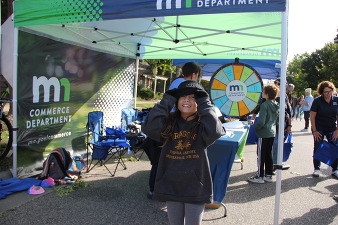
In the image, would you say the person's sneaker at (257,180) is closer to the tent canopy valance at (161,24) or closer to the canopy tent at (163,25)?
the canopy tent at (163,25)

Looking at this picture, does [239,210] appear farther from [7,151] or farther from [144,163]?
[7,151]

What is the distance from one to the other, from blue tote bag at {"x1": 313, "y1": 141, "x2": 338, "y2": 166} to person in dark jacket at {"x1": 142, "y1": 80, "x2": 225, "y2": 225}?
325 centimetres

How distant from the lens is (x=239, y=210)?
11.5 feet

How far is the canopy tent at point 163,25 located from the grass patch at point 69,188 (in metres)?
0.95

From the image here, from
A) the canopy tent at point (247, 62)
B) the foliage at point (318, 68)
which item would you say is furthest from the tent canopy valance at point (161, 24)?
the foliage at point (318, 68)

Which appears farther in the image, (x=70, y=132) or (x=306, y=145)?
(x=306, y=145)

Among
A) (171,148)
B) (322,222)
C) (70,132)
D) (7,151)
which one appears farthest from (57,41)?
(322,222)

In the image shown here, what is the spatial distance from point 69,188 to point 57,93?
197 centimetres

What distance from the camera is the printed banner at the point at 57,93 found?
435 cm

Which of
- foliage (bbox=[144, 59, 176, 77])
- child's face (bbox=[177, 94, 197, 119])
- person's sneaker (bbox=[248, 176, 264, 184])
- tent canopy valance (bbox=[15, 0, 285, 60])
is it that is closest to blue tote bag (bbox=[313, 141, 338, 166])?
person's sneaker (bbox=[248, 176, 264, 184])

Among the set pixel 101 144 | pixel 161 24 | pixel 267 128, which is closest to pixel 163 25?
pixel 161 24

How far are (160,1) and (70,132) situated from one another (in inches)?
143

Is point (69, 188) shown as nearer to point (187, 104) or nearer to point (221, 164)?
point (221, 164)

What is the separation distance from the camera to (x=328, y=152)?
443cm
